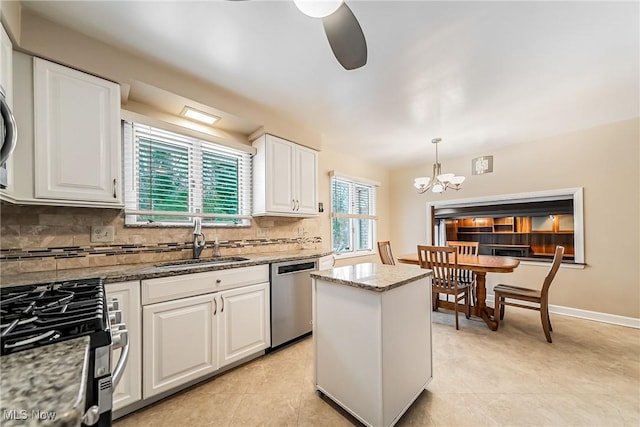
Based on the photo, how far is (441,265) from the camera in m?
2.93

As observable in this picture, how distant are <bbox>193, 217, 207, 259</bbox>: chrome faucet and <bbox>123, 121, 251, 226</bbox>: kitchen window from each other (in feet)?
0.37

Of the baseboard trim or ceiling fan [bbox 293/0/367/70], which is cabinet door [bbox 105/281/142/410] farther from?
the baseboard trim

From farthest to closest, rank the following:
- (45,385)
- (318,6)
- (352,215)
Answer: (352,215) → (318,6) → (45,385)

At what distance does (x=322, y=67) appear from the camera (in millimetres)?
1954

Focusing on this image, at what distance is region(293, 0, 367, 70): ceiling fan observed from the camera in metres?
1.00

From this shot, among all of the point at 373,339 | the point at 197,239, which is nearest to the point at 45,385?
the point at 373,339

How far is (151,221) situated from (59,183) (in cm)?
69

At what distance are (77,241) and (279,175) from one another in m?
1.74

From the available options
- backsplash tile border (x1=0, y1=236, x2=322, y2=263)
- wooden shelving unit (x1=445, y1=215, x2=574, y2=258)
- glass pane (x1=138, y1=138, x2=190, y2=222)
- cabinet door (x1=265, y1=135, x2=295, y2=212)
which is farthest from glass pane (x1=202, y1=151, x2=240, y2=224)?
wooden shelving unit (x1=445, y1=215, x2=574, y2=258)

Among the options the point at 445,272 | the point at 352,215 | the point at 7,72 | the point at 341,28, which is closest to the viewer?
the point at 341,28

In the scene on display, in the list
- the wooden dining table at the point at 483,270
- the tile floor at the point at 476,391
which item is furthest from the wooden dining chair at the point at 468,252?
the tile floor at the point at 476,391

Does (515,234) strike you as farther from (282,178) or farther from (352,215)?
(282,178)

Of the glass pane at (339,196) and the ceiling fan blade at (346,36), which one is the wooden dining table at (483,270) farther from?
the ceiling fan blade at (346,36)

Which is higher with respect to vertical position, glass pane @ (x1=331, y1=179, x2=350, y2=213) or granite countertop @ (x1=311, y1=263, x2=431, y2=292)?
glass pane @ (x1=331, y1=179, x2=350, y2=213)
